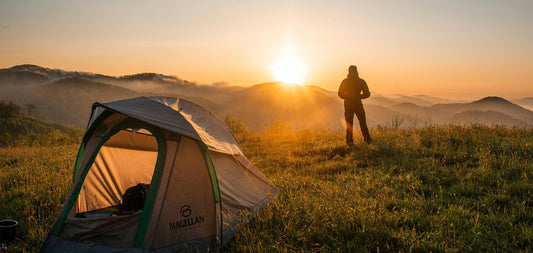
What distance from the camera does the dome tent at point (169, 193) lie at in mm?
3994

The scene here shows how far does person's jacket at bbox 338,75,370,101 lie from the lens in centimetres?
968

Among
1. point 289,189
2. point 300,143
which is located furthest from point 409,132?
point 289,189

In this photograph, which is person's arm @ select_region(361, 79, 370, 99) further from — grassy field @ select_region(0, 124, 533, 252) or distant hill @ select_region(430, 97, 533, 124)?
distant hill @ select_region(430, 97, 533, 124)

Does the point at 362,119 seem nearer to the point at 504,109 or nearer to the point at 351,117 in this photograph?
the point at 351,117

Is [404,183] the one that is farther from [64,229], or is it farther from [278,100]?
[278,100]

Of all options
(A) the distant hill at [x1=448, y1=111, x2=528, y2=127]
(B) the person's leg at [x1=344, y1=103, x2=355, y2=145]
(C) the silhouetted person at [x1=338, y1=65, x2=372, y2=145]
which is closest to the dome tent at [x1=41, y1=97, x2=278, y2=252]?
(B) the person's leg at [x1=344, y1=103, x2=355, y2=145]

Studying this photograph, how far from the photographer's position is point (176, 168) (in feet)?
13.9

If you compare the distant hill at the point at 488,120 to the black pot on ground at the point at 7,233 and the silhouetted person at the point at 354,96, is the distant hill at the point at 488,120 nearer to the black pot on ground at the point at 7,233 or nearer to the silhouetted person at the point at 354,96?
the silhouetted person at the point at 354,96

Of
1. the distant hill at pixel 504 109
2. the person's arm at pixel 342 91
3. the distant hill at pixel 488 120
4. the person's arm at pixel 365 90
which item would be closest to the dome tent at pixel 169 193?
the person's arm at pixel 342 91

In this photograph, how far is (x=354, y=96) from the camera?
970cm

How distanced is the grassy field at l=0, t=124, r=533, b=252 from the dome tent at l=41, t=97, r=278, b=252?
0.44 m

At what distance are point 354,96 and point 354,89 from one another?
0.23 m

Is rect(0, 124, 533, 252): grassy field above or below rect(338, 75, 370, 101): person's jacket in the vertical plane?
below

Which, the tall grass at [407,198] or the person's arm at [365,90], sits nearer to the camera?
the tall grass at [407,198]
